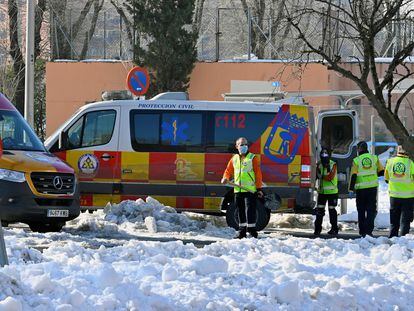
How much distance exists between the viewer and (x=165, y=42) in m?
30.4

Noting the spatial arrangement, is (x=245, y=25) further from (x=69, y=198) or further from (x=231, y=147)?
(x=69, y=198)

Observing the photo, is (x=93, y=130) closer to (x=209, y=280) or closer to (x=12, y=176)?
(x=12, y=176)

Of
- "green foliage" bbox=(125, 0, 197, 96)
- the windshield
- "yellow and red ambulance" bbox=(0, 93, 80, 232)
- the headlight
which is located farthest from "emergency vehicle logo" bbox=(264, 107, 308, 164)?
"green foliage" bbox=(125, 0, 197, 96)

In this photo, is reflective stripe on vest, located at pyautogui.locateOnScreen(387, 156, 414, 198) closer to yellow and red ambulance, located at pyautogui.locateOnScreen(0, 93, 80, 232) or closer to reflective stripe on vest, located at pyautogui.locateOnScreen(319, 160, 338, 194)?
reflective stripe on vest, located at pyautogui.locateOnScreen(319, 160, 338, 194)

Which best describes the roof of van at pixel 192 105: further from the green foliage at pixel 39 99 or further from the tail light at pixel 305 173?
the green foliage at pixel 39 99

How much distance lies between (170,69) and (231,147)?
1359 centimetres

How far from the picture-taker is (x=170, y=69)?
29.9 metres

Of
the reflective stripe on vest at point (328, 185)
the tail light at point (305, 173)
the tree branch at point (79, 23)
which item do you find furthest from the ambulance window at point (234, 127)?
the tree branch at point (79, 23)

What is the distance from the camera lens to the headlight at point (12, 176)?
46.4 ft

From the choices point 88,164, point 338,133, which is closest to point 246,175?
point 88,164

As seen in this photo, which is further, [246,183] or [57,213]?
[246,183]

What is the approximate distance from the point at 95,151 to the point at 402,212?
559cm

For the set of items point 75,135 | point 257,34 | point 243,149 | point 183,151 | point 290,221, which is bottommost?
point 290,221

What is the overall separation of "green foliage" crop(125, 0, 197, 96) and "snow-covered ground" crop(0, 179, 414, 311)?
18.4 meters
